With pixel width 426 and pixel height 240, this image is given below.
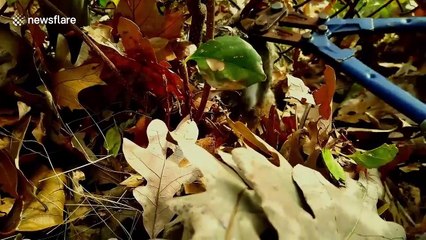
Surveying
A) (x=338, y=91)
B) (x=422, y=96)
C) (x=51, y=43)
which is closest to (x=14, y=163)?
(x=51, y=43)

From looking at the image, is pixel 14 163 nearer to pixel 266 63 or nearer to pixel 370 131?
pixel 266 63

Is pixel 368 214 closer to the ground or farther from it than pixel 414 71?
farther from it

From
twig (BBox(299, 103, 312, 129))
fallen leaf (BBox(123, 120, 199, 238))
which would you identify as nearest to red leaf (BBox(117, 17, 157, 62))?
fallen leaf (BBox(123, 120, 199, 238))

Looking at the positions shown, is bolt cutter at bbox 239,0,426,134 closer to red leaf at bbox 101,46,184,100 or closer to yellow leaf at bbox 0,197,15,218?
red leaf at bbox 101,46,184,100

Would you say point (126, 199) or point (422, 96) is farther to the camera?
point (422, 96)

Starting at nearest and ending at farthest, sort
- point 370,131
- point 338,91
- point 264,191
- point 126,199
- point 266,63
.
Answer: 1. point 264,191
2. point 126,199
3. point 266,63
4. point 370,131
5. point 338,91

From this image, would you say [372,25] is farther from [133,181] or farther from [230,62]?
[133,181]

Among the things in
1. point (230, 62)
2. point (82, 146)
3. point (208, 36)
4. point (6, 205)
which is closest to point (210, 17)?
point (208, 36)

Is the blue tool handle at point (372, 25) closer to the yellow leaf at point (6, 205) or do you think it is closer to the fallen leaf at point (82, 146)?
the fallen leaf at point (82, 146)
